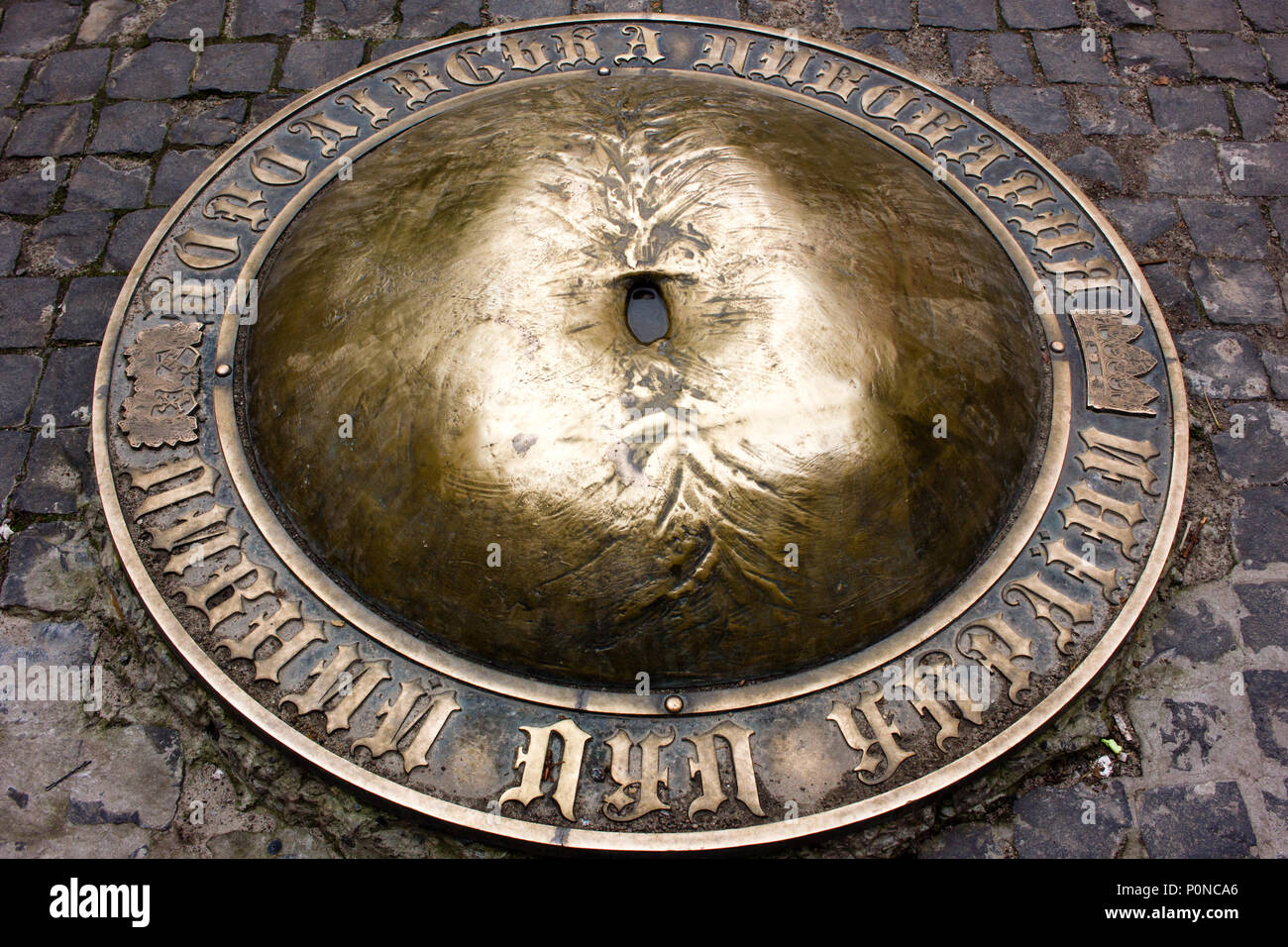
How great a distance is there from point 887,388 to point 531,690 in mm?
1038

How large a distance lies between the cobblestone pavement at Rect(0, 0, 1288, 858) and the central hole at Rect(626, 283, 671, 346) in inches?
46.2

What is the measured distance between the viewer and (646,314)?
2.34m

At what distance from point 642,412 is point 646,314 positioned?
26 cm

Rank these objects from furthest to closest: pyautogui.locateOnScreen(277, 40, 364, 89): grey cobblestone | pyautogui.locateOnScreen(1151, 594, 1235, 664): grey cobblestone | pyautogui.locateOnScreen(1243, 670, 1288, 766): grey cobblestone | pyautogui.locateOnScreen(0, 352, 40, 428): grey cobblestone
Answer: pyautogui.locateOnScreen(277, 40, 364, 89): grey cobblestone → pyautogui.locateOnScreen(0, 352, 40, 428): grey cobblestone → pyautogui.locateOnScreen(1151, 594, 1235, 664): grey cobblestone → pyautogui.locateOnScreen(1243, 670, 1288, 766): grey cobblestone

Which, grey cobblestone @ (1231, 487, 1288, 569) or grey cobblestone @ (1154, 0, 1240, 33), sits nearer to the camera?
grey cobblestone @ (1231, 487, 1288, 569)

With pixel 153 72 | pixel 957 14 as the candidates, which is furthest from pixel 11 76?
pixel 957 14

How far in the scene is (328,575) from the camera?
8.00 feet

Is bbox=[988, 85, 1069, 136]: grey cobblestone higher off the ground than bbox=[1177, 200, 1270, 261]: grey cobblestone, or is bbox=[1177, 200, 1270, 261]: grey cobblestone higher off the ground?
bbox=[988, 85, 1069, 136]: grey cobblestone

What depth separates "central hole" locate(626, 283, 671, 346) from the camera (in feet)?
7.63

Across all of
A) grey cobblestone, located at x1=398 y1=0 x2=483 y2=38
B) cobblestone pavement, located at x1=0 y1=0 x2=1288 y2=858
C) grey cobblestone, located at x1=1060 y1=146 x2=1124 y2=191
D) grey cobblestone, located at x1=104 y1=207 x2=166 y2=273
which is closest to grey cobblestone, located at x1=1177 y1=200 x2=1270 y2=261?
cobblestone pavement, located at x1=0 y1=0 x2=1288 y2=858

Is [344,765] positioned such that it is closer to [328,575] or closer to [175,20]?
[328,575]

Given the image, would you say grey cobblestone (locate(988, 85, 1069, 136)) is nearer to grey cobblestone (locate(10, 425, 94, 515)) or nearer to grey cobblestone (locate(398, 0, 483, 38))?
grey cobblestone (locate(398, 0, 483, 38))

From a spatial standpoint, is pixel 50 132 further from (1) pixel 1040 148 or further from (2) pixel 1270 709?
(2) pixel 1270 709

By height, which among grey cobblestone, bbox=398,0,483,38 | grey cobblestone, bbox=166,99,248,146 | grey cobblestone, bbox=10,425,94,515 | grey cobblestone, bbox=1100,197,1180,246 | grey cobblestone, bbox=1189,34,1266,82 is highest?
grey cobblestone, bbox=398,0,483,38
